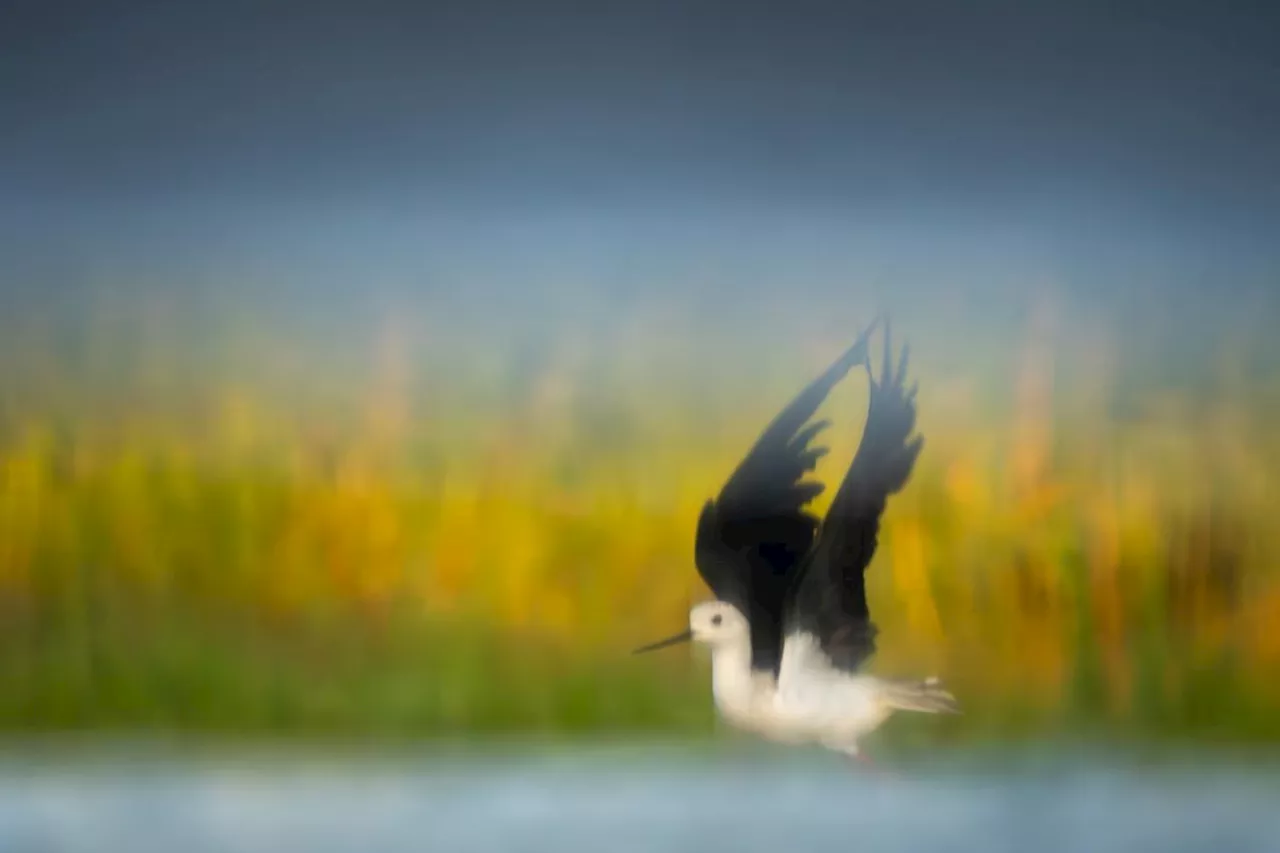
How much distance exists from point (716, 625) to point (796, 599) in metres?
0.09

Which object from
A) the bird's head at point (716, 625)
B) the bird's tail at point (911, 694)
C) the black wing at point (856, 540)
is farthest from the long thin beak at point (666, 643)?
the bird's tail at point (911, 694)

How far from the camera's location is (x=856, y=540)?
1.18 m

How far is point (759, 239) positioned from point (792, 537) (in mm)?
357

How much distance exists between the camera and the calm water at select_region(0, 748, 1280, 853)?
3.70ft

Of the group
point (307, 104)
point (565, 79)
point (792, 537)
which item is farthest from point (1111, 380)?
point (307, 104)

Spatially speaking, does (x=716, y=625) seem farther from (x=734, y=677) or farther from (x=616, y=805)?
(x=616, y=805)

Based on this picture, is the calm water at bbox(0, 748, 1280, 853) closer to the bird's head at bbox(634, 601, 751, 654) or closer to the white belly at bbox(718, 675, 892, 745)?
the white belly at bbox(718, 675, 892, 745)

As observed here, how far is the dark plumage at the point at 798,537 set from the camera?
1.17 meters

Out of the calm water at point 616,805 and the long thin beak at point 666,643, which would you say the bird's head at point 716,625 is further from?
the calm water at point 616,805

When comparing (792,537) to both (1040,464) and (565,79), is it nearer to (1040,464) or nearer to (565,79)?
(1040,464)

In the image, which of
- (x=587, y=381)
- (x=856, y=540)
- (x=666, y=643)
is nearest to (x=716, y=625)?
(x=666, y=643)

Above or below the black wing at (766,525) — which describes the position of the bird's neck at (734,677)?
below

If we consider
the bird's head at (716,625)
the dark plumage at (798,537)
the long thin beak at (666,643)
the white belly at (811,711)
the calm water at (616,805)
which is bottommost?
the calm water at (616,805)

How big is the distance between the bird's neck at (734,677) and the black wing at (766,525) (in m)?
0.01
